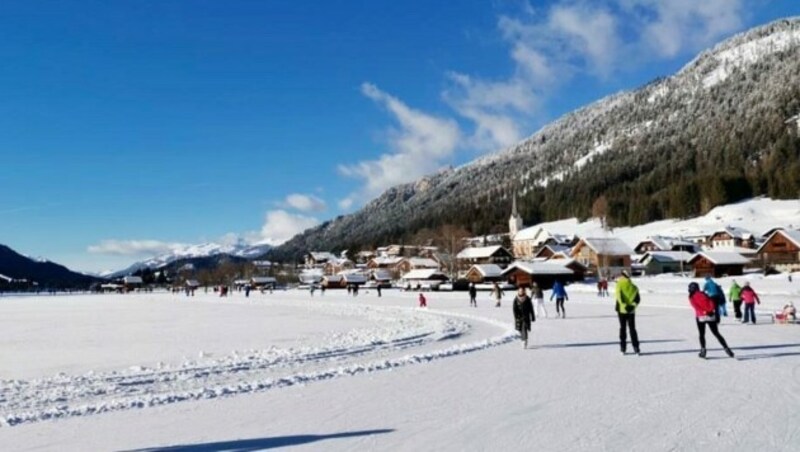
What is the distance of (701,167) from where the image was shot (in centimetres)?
16400

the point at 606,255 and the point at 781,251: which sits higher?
the point at 606,255

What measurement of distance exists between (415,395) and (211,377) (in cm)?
474

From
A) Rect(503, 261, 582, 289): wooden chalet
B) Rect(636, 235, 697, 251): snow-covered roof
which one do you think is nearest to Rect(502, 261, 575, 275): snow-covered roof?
Rect(503, 261, 582, 289): wooden chalet

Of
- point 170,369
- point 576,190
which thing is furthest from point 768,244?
point 576,190

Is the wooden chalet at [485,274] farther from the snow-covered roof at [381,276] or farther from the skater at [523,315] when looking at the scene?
the skater at [523,315]

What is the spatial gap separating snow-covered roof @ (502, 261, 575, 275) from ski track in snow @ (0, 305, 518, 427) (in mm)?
53643

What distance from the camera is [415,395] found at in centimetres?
958

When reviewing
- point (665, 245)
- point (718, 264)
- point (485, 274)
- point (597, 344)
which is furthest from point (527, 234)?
point (597, 344)

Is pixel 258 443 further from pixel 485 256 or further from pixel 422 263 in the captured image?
pixel 422 263

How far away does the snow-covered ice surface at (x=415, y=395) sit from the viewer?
6977 millimetres

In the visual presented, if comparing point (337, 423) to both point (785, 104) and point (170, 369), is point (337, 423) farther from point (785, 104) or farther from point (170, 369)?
point (785, 104)

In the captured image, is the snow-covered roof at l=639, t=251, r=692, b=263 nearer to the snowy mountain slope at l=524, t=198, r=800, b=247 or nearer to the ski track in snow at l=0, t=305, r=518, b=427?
the snowy mountain slope at l=524, t=198, r=800, b=247

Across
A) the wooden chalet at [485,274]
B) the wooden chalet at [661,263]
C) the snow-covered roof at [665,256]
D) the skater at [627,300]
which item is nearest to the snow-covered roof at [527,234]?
the snow-covered roof at [665,256]

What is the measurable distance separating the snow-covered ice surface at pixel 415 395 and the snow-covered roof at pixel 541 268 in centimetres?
5264
